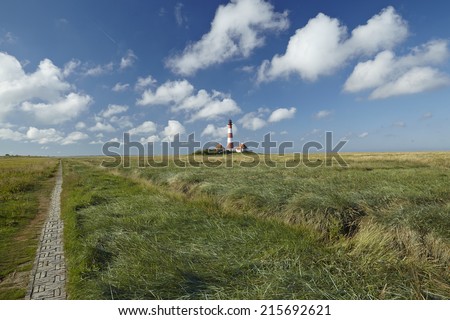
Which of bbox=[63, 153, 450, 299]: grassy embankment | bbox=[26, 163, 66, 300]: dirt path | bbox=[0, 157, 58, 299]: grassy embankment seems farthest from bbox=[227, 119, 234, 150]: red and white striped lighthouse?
bbox=[26, 163, 66, 300]: dirt path

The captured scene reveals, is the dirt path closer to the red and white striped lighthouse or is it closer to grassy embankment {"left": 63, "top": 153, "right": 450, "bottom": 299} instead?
grassy embankment {"left": 63, "top": 153, "right": 450, "bottom": 299}

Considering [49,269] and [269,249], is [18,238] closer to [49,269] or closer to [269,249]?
[49,269]

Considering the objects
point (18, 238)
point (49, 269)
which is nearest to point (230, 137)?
point (18, 238)

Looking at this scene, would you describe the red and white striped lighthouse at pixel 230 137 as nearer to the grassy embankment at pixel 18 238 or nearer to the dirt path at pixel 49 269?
the grassy embankment at pixel 18 238

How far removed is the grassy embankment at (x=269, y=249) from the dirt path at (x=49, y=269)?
259 mm

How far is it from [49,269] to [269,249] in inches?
197

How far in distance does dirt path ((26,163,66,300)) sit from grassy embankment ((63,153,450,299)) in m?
0.26

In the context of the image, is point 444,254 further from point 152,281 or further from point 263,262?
point 152,281

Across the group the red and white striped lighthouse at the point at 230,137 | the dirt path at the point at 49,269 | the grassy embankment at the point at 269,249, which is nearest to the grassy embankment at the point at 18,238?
the dirt path at the point at 49,269

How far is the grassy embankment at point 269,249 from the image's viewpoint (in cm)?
458

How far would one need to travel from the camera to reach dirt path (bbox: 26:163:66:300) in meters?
5.30

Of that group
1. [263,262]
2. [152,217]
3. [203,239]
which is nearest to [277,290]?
[263,262]
